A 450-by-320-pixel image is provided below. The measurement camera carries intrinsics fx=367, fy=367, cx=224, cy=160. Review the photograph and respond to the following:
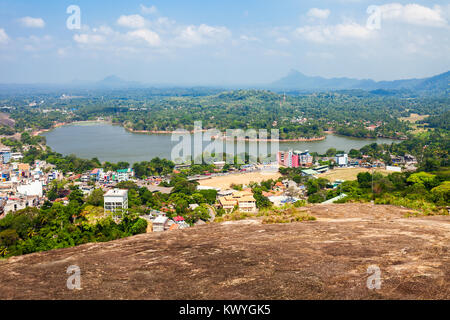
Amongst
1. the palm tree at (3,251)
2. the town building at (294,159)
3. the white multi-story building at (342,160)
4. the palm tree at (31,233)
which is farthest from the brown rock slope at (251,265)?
the white multi-story building at (342,160)

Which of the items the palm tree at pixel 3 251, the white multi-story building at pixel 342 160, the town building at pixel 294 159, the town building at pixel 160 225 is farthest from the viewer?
the white multi-story building at pixel 342 160

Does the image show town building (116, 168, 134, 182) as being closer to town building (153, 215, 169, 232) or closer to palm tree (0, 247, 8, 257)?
town building (153, 215, 169, 232)

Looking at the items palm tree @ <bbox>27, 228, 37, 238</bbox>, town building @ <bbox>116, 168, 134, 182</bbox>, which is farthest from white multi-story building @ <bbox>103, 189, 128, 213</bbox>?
town building @ <bbox>116, 168, 134, 182</bbox>

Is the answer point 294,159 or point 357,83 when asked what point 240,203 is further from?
point 357,83

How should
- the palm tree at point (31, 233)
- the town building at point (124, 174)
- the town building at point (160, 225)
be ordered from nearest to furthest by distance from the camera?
the palm tree at point (31, 233) < the town building at point (160, 225) < the town building at point (124, 174)

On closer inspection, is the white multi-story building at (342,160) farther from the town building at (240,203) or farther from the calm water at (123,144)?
→ the town building at (240,203)

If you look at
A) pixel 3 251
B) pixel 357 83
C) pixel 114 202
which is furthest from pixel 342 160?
pixel 357 83

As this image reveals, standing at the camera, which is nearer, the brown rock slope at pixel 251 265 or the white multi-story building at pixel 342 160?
the brown rock slope at pixel 251 265
